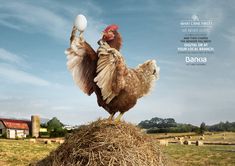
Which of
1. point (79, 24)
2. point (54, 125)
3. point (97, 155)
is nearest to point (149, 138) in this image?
point (97, 155)

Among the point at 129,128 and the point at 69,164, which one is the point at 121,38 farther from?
the point at 69,164

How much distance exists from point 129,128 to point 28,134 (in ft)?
160

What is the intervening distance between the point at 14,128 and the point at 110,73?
48.4 m

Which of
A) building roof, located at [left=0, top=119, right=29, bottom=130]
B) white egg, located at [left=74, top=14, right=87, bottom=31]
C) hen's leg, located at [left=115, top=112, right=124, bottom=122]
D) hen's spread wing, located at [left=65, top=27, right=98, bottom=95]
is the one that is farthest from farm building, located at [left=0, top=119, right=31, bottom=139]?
hen's leg, located at [left=115, top=112, right=124, bottom=122]

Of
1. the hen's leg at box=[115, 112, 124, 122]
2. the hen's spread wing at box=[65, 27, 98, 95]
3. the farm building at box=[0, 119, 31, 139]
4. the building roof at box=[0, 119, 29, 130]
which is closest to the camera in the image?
the hen's leg at box=[115, 112, 124, 122]

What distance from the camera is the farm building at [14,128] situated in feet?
167

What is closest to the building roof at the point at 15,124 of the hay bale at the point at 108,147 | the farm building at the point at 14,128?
the farm building at the point at 14,128

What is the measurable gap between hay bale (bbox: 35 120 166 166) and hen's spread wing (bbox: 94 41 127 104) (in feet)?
2.19

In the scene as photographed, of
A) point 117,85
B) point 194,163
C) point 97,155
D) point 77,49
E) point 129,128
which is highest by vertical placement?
point 77,49

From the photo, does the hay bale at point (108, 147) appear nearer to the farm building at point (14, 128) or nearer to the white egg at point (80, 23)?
the white egg at point (80, 23)

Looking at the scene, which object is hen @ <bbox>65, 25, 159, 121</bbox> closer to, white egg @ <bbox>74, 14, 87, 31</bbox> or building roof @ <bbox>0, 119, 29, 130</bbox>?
white egg @ <bbox>74, 14, 87, 31</bbox>

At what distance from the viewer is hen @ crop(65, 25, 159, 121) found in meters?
A: 6.53

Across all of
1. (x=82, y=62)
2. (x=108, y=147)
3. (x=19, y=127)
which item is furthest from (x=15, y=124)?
(x=108, y=147)

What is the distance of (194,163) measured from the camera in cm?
1507
